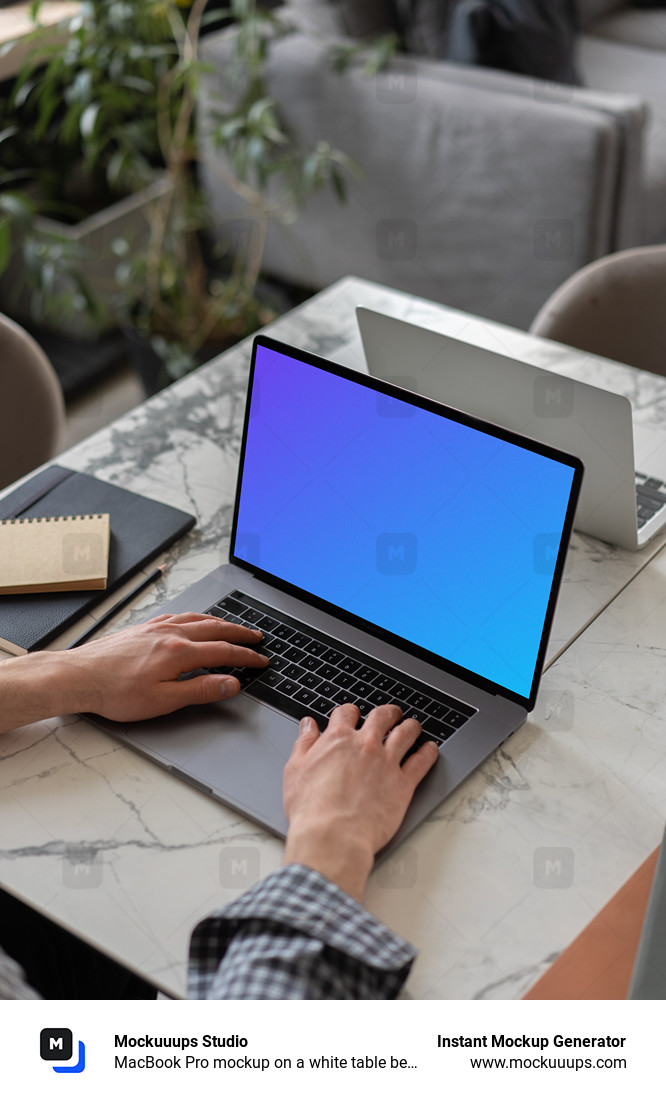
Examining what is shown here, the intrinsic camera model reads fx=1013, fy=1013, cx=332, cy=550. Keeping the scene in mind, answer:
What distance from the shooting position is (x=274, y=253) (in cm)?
303

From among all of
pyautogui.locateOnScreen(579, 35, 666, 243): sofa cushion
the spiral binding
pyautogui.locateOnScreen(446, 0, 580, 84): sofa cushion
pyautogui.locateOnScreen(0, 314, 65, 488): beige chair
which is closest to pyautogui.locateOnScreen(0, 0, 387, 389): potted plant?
pyautogui.locateOnScreen(446, 0, 580, 84): sofa cushion

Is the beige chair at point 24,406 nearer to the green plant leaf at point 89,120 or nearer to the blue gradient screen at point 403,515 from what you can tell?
the blue gradient screen at point 403,515

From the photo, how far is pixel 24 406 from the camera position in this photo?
159 cm

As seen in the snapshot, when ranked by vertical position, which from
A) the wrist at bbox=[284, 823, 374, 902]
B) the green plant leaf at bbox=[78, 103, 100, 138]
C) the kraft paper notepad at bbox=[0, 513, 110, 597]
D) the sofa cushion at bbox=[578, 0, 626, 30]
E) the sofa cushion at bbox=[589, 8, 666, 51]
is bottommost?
the wrist at bbox=[284, 823, 374, 902]

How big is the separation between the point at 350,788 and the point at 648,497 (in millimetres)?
600

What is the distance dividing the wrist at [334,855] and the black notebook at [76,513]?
39 cm

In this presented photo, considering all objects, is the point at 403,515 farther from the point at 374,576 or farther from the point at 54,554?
the point at 54,554

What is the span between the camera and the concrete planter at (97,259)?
282 centimetres

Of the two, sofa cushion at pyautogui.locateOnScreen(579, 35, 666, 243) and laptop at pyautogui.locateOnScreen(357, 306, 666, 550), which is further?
sofa cushion at pyautogui.locateOnScreen(579, 35, 666, 243)

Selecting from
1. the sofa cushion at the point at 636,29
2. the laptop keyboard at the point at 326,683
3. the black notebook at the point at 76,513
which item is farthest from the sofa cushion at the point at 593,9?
the laptop keyboard at the point at 326,683

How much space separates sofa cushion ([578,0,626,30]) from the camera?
3346mm

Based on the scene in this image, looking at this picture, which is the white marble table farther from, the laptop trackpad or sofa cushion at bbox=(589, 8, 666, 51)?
sofa cushion at bbox=(589, 8, 666, 51)

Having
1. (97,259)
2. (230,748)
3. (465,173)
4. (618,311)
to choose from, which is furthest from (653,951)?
(97,259)
